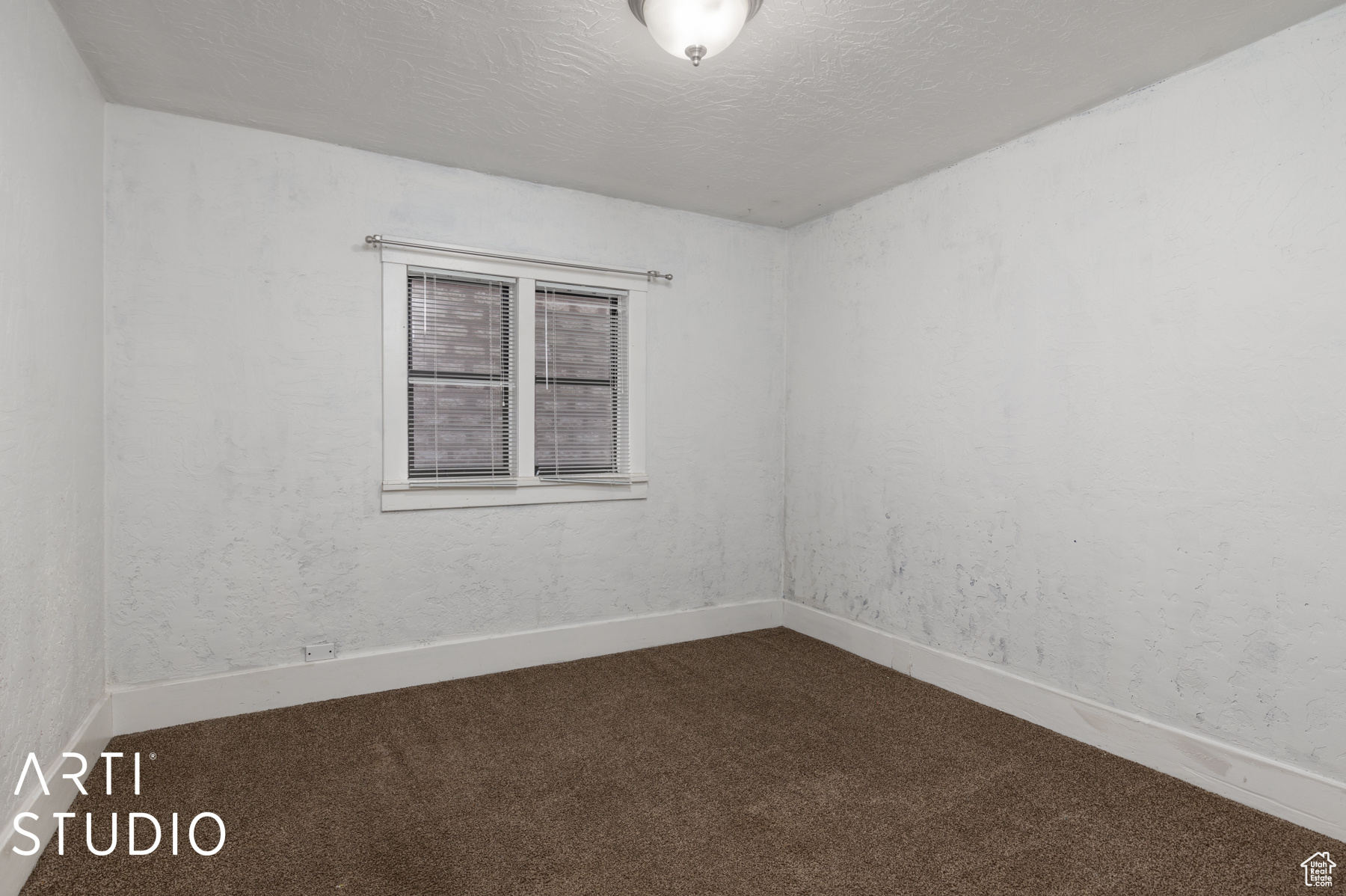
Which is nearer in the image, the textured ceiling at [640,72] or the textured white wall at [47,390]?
the textured white wall at [47,390]

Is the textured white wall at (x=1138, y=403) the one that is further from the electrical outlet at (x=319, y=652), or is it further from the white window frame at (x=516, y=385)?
the electrical outlet at (x=319, y=652)

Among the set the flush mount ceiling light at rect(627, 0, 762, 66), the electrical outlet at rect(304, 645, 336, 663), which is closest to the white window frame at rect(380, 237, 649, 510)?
the electrical outlet at rect(304, 645, 336, 663)

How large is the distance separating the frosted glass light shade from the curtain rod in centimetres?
165

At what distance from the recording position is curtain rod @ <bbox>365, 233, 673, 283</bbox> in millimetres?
3254

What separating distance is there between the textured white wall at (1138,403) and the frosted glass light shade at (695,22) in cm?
168

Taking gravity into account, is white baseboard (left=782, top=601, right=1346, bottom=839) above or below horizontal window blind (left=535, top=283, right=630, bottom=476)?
below

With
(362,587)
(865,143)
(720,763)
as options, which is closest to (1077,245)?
(865,143)

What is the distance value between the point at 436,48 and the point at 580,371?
178 cm

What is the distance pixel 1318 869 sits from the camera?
197 cm

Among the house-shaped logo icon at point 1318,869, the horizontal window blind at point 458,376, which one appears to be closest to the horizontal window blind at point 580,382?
the horizontal window blind at point 458,376

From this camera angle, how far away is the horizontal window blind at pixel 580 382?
374 centimetres

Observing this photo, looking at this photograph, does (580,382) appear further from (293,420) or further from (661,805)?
(661,805)

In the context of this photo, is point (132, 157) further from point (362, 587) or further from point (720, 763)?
point (720, 763)

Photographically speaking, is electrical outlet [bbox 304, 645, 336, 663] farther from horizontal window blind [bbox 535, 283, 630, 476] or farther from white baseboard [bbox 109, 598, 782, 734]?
horizontal window blind [bbox 535, 283, 630, 476]
